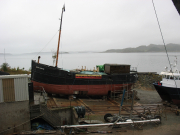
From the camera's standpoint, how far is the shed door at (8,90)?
850 centimetres

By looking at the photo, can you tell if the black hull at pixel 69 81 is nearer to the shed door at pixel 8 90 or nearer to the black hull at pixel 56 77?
the black hull at pixel 56 77

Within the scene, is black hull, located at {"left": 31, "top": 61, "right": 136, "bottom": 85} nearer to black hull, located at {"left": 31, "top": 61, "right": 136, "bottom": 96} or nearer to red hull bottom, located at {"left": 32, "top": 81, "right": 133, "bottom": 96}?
black hull, located at {"left": 31, "top": 61, "right": 136, "bottom": 96}

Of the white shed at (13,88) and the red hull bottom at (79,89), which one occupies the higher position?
the white shed at (13,88)

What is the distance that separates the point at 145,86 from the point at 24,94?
23.2m

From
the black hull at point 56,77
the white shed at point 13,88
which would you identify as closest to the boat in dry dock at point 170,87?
the black hull at point 56,77

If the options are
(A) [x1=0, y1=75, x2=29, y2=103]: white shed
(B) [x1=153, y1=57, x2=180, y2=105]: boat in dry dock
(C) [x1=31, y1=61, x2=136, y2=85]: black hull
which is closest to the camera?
(A) [x1=0, y1=75, x2=29, y2=103]: white shed

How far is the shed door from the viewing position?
8.50 meters

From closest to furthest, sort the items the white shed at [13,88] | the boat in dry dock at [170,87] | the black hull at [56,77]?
the white shed at [13,88], the boat in dry dock at [170,87], the black hull at [56,77]

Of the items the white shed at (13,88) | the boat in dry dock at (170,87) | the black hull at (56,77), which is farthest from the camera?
the black hull at (56,77)

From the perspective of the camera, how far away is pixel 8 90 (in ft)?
28.2

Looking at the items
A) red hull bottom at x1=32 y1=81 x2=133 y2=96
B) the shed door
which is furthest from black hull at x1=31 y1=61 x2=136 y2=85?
the shed door

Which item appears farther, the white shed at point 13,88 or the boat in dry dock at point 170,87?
the boat in dry dock at point 170,87

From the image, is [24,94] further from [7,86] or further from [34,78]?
[34,78]

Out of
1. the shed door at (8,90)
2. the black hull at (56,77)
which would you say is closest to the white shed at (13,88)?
the shed door at (8,90)
